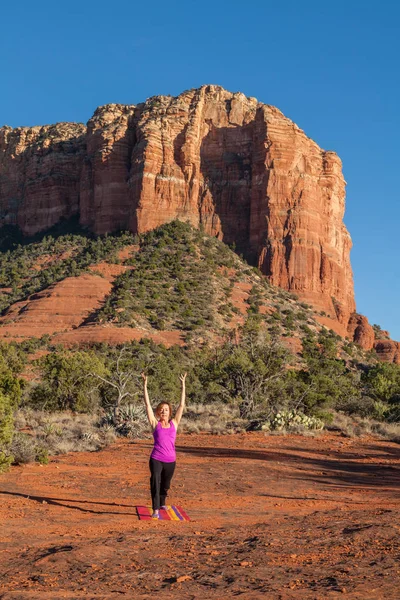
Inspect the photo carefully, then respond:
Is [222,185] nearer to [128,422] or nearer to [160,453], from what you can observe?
[128,422]

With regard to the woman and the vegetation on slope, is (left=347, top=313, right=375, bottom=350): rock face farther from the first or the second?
the woman

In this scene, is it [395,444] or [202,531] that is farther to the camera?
[395,444]

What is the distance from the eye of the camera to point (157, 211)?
240 ft

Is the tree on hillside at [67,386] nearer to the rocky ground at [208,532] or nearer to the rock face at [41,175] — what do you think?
the rocky ground at [208,532]

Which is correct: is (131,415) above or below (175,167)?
below

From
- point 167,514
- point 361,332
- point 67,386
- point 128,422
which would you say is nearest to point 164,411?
point 167,514

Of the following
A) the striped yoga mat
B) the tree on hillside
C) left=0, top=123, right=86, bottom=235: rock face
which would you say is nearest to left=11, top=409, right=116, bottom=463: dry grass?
the tree on hillside

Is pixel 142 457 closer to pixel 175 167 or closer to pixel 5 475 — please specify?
pixel 5 475

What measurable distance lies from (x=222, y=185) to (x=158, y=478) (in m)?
71.8

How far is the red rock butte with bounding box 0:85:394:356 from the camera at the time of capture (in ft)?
241

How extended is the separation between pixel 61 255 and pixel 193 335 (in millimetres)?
24502

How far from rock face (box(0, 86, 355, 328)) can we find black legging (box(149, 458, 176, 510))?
63.8m

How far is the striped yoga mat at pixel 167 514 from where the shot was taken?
844 cm

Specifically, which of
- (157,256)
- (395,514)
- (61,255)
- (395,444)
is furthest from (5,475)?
(61,255)
